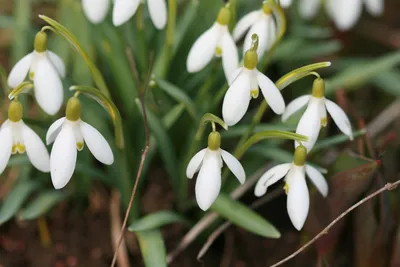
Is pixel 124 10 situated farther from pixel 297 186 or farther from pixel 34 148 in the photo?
pixel 297 186

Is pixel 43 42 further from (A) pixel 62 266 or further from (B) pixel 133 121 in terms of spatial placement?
(A) pixel 62 266

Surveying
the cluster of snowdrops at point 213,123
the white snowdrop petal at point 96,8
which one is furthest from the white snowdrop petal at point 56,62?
the white snowdrop petal at point 96,8

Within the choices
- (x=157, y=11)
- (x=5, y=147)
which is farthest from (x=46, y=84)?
(x=157, y=11)

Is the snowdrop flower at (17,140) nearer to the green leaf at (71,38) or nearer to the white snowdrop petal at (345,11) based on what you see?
the green leaf at (71,38)

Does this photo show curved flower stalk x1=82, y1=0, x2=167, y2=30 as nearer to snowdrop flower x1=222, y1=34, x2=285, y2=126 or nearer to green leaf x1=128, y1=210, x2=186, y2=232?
snowdrop flower x1=222, y1=34, x2=285, y2=126

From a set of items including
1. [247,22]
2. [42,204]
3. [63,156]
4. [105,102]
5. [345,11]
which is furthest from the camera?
[345,11]

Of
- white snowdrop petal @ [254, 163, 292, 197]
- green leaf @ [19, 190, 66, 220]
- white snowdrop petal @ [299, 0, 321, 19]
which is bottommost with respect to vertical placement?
green leaf @ [19, 190, 66, 220]

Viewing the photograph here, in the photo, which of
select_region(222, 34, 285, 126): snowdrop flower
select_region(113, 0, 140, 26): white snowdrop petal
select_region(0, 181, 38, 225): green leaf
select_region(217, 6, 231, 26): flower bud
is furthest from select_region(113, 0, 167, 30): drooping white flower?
select_region(0, 181, 38, 225): green leaf
